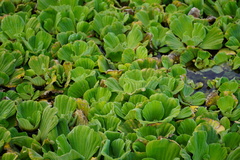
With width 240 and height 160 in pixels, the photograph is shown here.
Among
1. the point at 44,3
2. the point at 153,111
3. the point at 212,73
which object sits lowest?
the point at 212,73

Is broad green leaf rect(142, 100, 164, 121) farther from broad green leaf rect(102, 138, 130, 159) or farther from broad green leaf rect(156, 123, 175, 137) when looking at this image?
broad green leaf rect(102, 138, 130, 159)

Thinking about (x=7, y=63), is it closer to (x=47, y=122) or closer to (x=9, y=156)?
(x=47, y=122)

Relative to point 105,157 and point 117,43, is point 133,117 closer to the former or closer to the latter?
point 105,157

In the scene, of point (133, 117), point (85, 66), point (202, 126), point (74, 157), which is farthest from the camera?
point (85, 66)

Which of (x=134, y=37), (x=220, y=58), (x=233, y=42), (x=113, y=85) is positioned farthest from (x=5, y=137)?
(x=233, y=42)

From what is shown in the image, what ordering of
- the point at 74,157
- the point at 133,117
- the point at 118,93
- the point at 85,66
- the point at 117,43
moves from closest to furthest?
the point at 74,157 → the point at 133,117 → the point at 118,93 → the point at 85,66 → the point at 117,43

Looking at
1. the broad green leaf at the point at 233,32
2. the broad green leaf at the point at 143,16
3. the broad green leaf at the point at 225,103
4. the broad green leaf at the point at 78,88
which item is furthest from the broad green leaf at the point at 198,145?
the broad green leaf at the point at 143,16

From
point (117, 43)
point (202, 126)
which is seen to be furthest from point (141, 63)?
point (202, 126)
